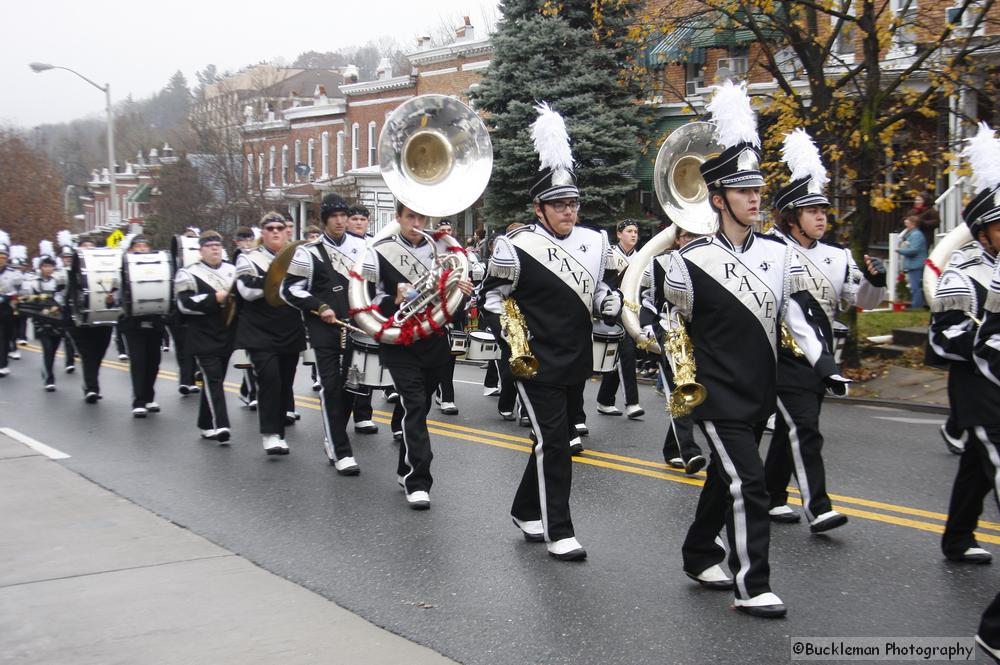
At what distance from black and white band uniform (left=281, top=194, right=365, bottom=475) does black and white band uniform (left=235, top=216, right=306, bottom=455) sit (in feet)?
1.38

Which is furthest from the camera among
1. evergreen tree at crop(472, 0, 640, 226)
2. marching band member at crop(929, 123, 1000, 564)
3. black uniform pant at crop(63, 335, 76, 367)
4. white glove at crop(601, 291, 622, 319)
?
evergreen tree at crop(472, 0, 640, 226)

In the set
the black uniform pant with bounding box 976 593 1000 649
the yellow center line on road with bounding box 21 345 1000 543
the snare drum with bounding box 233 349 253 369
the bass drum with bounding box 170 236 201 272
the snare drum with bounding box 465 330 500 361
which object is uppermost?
the bass drum with bounding box 170 236 201 272

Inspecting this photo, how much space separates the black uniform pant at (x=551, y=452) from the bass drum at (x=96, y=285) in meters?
8.60

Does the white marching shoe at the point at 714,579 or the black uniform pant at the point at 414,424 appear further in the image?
the black uniform pant at the point at 414,424

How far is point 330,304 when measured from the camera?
9695 mm

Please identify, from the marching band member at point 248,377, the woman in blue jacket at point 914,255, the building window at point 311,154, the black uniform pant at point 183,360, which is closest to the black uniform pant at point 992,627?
the marching band member at point 248,377

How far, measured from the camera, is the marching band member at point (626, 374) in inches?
445

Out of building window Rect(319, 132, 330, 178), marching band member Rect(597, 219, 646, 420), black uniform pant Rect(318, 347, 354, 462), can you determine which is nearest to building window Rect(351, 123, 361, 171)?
building window Rect(319, 132, 330, 178)

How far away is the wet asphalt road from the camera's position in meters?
5.24

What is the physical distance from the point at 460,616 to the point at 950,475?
195 inches

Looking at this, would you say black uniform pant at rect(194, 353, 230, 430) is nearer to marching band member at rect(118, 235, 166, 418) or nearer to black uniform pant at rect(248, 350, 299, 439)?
black uniform pant at rect(248, 350, 299, 439)

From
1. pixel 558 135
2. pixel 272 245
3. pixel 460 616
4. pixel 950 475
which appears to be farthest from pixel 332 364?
pixel 950 475

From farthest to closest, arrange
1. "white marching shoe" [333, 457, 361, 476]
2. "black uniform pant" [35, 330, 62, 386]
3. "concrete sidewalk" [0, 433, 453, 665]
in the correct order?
1. "black uniform pant" [35, 330, 62, 386]
2. "white marching shoe" [333, 457, 361, 476]
3. "concrete sidewalk" [0, 433, 453, 665]

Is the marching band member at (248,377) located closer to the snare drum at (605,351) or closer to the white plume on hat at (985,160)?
the snare drum at (605,351)
